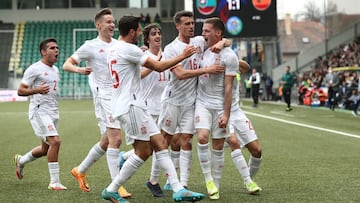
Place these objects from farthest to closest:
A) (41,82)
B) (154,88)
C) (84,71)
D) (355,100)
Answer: (355,100) < (41,82) < (154,88) < (84,71)

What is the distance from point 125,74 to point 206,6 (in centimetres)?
2572

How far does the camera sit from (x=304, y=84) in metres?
36.3

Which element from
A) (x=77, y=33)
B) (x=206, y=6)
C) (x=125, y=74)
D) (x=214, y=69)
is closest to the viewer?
(x=125, y=74)

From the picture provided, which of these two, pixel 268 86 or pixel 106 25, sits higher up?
pixel 106 25

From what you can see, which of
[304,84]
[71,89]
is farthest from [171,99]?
[71,89]

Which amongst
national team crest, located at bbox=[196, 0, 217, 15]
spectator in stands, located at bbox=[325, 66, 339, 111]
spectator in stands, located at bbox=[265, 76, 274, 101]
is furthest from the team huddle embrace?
spectator in stands, located at bbox=[265, 76, 274, 101]

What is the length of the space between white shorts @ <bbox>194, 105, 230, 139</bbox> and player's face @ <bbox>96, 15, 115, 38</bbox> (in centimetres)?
165

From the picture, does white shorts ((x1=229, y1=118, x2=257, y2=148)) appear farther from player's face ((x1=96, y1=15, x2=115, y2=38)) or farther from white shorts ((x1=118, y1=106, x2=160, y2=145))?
player's face ((x1=96, y1=15, x2=115, y2=38))

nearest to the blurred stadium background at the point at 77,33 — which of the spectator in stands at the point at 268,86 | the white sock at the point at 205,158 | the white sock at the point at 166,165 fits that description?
the spectator in stands at the point at 268,86

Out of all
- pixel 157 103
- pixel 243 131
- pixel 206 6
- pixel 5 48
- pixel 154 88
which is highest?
pixel 206 6

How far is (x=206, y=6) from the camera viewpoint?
3278 cm

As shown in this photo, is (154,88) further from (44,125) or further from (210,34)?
(44,125)

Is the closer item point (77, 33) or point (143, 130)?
point (143, 130)

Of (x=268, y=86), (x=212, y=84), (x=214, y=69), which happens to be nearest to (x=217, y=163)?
(x=212, y=84)
